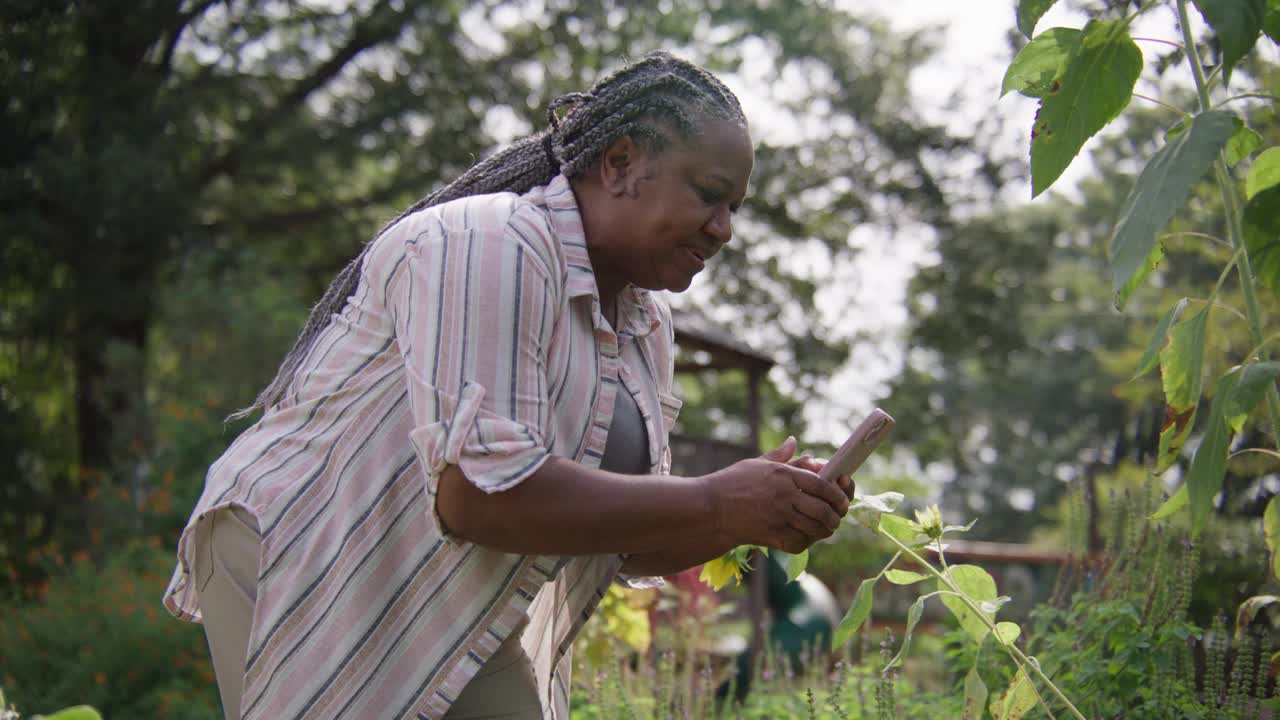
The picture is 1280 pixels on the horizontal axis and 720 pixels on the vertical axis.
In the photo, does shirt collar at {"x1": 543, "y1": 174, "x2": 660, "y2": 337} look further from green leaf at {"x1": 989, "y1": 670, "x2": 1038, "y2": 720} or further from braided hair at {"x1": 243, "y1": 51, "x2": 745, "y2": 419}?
green leaf at {"x1": 989, "y1": 670, "x2": 1038, "y2": 720}

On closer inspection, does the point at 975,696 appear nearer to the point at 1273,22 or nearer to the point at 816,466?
the point at 816,466

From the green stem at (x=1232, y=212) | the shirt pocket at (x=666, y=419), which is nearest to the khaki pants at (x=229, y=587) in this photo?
the shirt pocket at (x=666, y=419)

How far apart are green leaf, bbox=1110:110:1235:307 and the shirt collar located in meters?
0.71

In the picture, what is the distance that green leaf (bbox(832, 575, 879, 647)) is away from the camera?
74.8 inches

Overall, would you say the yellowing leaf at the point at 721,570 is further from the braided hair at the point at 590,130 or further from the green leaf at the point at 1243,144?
the green leaf at the point at 1243,144

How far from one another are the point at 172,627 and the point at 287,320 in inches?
173

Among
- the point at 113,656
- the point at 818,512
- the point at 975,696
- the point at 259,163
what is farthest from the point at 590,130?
the point at 259,163

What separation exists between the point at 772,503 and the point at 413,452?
0.50m

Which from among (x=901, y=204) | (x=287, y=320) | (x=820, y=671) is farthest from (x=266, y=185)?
(x=820, y=671)

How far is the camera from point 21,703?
5055 millimetres

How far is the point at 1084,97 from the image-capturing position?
1525 millimetres

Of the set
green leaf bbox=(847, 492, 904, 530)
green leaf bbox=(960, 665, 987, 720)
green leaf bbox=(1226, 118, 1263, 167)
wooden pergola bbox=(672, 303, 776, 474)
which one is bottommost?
green leaf bbox=(960, 665, 987, 720)

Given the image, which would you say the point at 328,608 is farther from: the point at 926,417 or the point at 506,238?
the point at 926,417

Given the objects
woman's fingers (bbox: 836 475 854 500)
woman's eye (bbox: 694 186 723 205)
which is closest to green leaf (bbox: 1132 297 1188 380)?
woman's fingers (bbox: 836 475 854 500)
